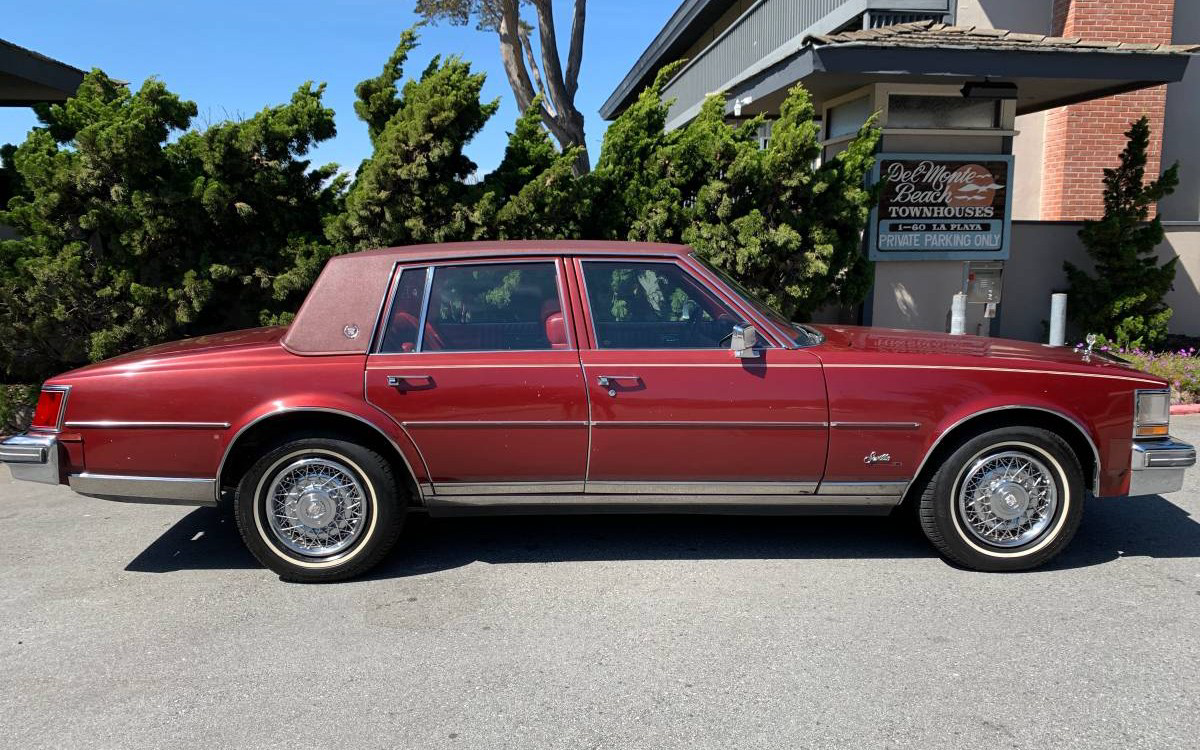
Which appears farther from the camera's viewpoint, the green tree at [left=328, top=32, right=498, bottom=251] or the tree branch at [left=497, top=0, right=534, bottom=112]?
the tree branch at [left=497, top=0, right=534, bottom=112]

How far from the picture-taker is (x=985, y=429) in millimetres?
4289

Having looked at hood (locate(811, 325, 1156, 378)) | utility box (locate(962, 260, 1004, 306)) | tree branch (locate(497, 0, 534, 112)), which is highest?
tree branch (locate(497, 0, 534, 112))

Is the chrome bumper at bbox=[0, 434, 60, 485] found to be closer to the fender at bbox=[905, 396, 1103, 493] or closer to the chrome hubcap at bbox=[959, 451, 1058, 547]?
the fender at bbox=[905, 396, 1103, 493]

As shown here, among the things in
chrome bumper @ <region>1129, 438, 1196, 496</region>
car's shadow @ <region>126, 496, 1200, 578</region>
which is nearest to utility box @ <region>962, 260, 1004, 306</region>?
car's shadow @ <region>126, 496, 1200, 578</region>

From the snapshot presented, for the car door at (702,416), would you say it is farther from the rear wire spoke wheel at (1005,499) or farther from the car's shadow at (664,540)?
the rear wire spoke wheel at (1005,499)

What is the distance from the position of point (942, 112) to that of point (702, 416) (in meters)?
7.02

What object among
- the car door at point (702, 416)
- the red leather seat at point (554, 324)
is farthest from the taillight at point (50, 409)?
the car door at point (702, 416)

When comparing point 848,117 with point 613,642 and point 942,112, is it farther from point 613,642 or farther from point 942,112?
point 613,642

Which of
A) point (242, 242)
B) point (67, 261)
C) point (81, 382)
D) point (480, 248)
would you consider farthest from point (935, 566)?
point (67, 261)

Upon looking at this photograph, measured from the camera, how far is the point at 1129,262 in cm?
999

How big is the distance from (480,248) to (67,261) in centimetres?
441

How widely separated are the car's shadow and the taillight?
87 centimetres

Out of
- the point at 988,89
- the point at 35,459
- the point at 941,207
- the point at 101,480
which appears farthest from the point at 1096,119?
the point at 35,459

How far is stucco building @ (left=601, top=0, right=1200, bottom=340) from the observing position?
862 centimetres
